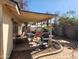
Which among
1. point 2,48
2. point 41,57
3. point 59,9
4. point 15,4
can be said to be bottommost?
point 41,57

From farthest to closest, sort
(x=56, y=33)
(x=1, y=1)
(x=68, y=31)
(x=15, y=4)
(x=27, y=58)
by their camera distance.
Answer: (x=56, y=33)
(x=68, y=31)
(x=27, y=58)
(x=15, y=4)
(x=1, y=1)

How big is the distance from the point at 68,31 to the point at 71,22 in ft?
7.07

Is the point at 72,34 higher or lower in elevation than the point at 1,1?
lower

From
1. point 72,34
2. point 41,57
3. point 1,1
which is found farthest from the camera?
point 72,34

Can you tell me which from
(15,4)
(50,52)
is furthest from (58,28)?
(15,4)

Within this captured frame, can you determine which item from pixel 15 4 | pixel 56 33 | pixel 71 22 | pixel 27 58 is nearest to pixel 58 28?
pixel 56 33

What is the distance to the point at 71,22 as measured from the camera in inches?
1126

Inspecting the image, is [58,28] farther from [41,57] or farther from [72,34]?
[41,57]

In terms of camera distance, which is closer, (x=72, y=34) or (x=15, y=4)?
(x=15, y=4)

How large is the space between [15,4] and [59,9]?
113ft

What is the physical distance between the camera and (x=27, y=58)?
37.8 ft

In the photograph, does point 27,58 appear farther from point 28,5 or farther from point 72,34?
point 28,5

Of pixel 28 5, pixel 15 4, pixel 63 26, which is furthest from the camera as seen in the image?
pixel 28 5


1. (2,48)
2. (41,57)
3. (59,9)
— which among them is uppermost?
(59,9)
